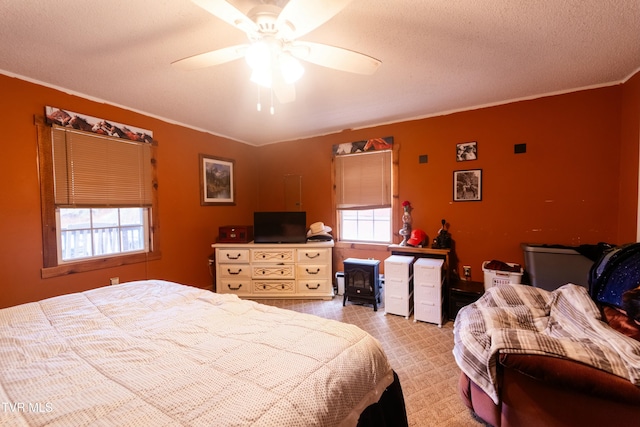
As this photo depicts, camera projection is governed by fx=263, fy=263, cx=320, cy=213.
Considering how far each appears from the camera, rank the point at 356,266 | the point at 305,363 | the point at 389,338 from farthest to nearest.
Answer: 1. the point at 356,266
2. the point at 389,338
3. the point at 305,363

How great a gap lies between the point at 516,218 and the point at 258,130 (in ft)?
11.5

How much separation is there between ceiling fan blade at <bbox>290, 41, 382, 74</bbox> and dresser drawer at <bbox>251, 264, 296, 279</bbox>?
2.74m

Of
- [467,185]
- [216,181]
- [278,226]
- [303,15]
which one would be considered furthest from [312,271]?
[303,15]

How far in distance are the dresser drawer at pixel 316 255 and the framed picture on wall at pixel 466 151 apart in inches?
80.5

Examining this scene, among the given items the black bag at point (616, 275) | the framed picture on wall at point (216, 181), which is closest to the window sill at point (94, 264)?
the framed picture on wall at point (216, 181)

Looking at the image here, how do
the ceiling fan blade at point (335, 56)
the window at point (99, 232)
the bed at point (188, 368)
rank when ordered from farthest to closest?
the window at point (99, 232) → the ceiling fan blade at point (335, 56) → the bed at point (188, 368)

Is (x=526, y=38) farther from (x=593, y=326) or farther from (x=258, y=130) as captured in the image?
(x=258, y=130)

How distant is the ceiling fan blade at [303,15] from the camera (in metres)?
1.07

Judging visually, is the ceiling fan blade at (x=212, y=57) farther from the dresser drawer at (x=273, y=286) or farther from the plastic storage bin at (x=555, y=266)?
the plastic storage bin at (x=555, y=266)

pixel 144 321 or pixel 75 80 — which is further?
pixel 75 80

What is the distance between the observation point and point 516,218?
2963 mm

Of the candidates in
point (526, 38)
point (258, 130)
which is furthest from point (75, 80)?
point (526, 38)

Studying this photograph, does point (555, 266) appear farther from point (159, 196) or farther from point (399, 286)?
point (159, 196)

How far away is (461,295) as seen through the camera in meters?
2.85
